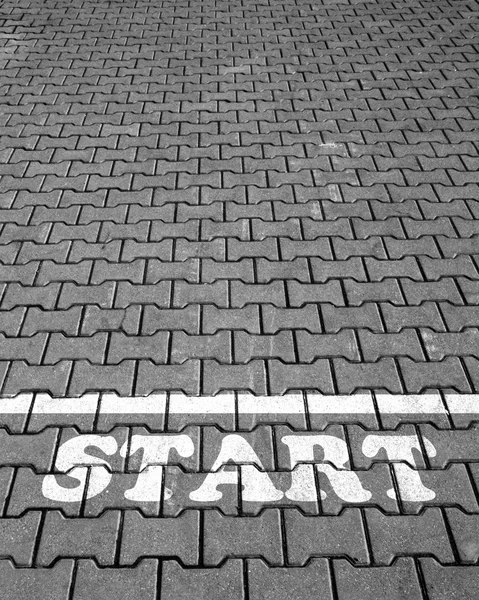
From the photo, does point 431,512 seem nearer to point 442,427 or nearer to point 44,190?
point 442,427

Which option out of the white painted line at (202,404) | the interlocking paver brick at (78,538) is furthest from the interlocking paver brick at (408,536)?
the interlocking paver brick at (78,538)

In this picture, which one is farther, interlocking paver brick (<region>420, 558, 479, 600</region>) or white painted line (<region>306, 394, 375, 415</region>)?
white painted line (<region>306, 394, 375, 415</region>)

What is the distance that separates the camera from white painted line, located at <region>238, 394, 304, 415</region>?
133 inches

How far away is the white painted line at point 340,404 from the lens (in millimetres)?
3373

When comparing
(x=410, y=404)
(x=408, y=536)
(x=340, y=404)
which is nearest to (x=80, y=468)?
(x=340, y=404)

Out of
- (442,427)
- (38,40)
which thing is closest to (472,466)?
(442,427)

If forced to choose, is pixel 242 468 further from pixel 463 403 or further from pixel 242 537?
pixel 463 403

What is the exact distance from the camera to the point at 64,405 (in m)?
3.43

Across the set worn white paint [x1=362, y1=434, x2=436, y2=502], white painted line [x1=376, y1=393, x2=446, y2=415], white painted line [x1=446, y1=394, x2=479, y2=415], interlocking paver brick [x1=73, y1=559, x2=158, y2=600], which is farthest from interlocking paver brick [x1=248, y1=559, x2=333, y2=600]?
white painted line [x1=446, y1=394, x2=479, y2=415]

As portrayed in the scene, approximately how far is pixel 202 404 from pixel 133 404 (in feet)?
1.21

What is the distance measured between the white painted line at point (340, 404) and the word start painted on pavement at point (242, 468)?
0.17m

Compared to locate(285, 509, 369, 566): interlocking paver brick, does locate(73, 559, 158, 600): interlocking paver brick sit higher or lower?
lower

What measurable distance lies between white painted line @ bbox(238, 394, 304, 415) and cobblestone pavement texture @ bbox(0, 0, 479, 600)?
0.6 inches

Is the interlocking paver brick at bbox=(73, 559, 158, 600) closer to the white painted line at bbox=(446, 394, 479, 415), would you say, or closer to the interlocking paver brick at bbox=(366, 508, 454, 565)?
the interlocking paver brick at bbox=(366, 508, 454, 565)
